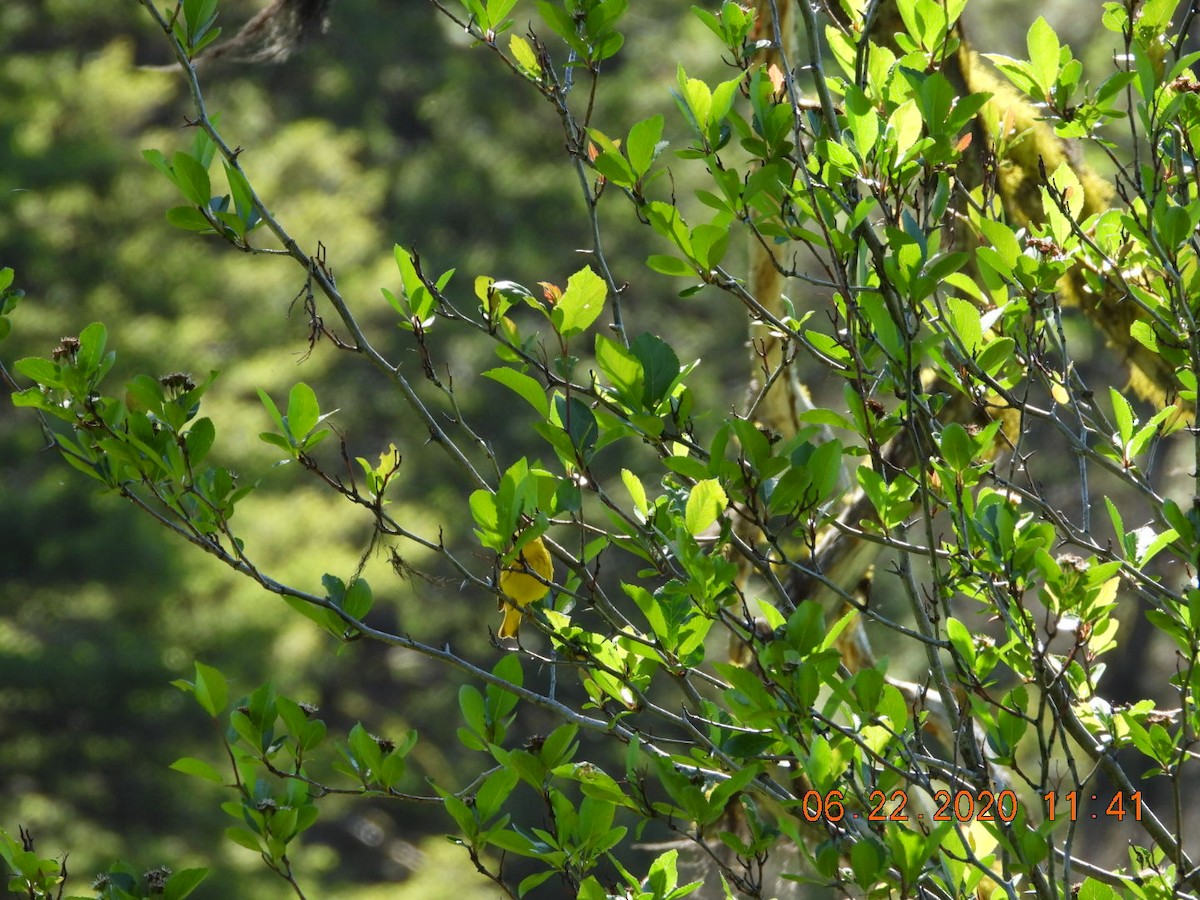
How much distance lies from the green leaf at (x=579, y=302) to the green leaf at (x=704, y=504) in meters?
0.23

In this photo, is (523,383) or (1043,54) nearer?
(523,383)

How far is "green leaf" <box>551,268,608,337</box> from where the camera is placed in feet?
4.47

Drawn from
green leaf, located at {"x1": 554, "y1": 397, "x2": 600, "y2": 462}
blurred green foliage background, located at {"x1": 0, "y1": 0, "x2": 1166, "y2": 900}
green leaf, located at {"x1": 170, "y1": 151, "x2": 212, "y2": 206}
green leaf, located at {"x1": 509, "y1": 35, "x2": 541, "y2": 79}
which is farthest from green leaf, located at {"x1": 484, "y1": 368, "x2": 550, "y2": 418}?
blurred green foliage background, located at {"x1": 0, "y1": 0, "x2": 1166, "y2": 900}

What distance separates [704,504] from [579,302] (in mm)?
270

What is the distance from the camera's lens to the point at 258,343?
10758mm

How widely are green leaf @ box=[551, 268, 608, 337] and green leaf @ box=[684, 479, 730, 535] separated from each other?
0.77 ft

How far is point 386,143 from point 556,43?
8.48ft

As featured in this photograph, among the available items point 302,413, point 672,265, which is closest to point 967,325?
point 672,265

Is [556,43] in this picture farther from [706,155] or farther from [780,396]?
[706,155]

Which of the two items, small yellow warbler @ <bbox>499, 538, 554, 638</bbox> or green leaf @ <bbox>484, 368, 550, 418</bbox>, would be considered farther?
small yellow warbler @ <bbox>499, 538, 554, 638</bbox>
